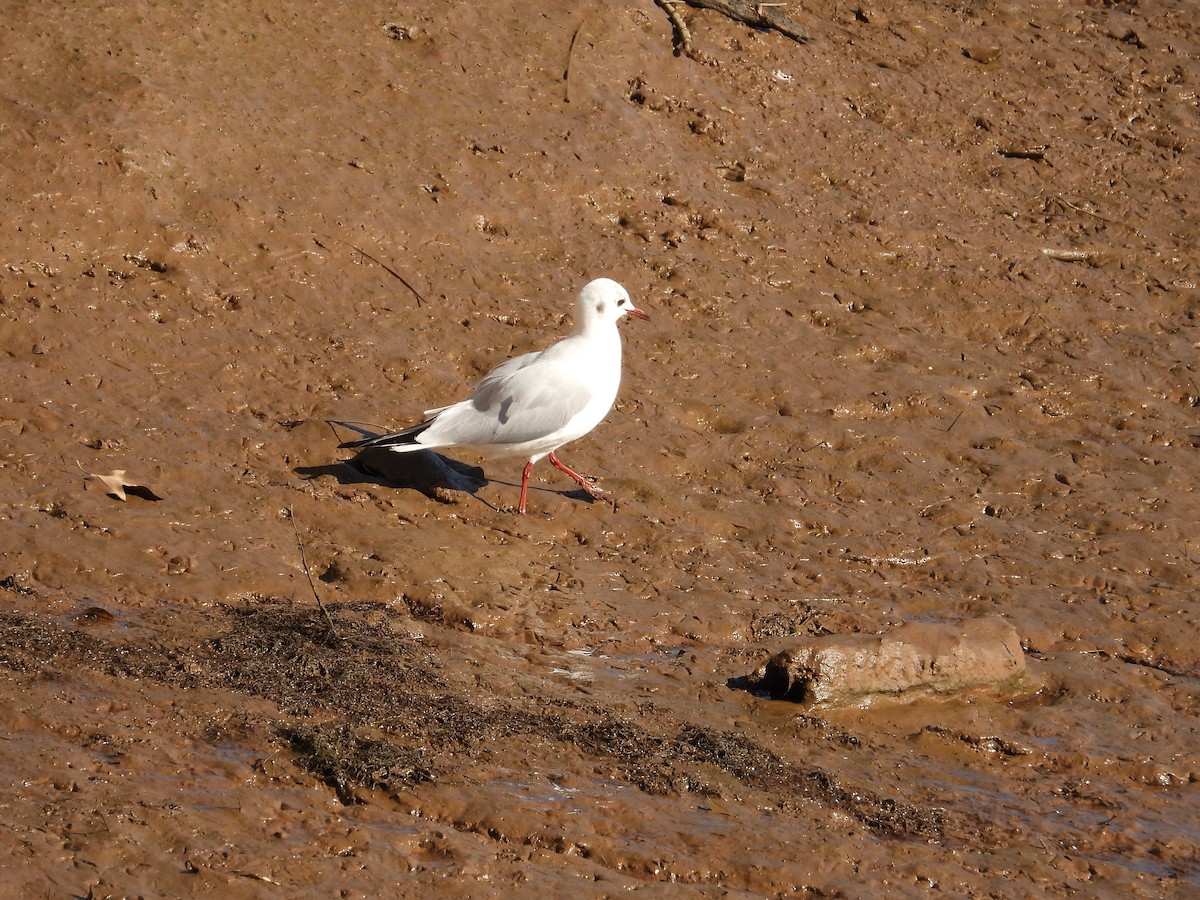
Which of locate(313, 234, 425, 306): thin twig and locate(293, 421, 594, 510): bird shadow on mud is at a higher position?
locate(313, 234, 425, 306): thin twig

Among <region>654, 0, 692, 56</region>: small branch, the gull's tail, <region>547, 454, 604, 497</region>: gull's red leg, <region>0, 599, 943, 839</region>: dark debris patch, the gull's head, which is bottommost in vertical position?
<region>0, 599, 943, 839</region>: dark debris patch

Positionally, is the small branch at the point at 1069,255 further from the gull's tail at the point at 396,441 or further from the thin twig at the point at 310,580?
the thin twig at the point at 310,580

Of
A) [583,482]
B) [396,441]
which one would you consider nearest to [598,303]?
[583,482]

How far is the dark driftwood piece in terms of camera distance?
11.8 metres

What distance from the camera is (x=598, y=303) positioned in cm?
805

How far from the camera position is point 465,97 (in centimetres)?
1045

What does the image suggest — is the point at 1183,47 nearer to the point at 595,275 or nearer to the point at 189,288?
the point at 595,275

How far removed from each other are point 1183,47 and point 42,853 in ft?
42.7

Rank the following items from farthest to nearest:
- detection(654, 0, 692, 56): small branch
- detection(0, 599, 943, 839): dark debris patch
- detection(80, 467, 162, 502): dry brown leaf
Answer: detection(654, 0, 692, 56): small branch < detection(80, 467, 162, 502): dry brown leaf < detection(0, 599, 943, 839): dark debris patch

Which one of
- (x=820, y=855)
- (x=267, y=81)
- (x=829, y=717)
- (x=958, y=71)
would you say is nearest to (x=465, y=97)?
(x=267, y=81)

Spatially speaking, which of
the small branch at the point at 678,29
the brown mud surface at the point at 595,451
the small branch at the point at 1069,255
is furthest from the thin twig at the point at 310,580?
the small branch at the point at 1069,255

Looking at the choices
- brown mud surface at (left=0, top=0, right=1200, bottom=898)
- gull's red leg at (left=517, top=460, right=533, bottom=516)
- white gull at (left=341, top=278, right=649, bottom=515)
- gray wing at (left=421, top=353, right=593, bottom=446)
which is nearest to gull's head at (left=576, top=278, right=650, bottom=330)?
white gull at (left=341, top=278, right=649, bottom=515)

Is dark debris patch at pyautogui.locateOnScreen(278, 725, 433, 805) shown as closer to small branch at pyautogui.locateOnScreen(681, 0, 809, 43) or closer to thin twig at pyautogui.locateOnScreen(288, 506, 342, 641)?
thin twig at pyautogui.locateOnScreen(288, 506, 342, 641)

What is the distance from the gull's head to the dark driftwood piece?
4331 millimetres
